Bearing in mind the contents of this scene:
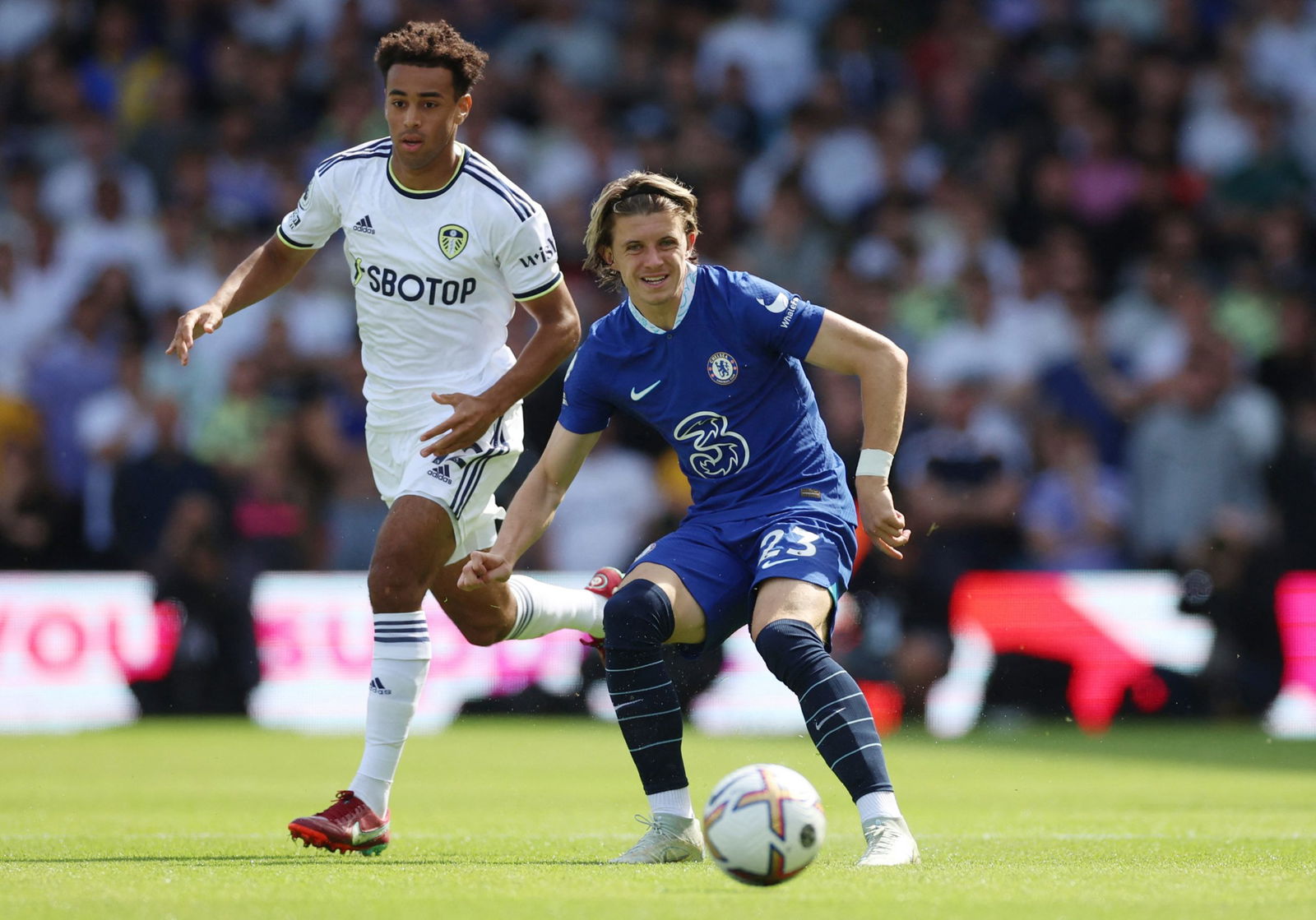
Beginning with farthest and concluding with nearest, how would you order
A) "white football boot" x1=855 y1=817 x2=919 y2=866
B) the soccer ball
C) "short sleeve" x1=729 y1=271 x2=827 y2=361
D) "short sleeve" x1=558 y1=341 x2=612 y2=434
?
"short sleeve" x1=558 y1=341 x2=612 y2=434 < "short sleeve" x1=729 y1=271 x2=827 y2=361 < "white football boot" x1=855 y1=817 x2=919 y2=866 < the soccer ball

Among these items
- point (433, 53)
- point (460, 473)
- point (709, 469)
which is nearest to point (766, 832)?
point (709, 469)

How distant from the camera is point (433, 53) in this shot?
7023mm

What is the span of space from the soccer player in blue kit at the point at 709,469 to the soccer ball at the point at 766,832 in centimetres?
62

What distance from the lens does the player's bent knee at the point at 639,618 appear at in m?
6.22

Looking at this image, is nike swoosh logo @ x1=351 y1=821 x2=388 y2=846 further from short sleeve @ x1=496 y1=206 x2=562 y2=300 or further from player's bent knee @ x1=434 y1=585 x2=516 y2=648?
short sleeve @ x1=496 y1=206 x2=562 y2=300

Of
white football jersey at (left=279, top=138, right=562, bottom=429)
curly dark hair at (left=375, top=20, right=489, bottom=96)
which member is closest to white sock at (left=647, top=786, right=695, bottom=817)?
white football jersey at (left=279, top=138, right=562, bottom=429)

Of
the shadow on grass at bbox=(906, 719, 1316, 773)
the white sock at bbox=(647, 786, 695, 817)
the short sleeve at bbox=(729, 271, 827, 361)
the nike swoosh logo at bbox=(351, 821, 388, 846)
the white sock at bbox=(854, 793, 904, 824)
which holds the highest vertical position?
the short sleeve at bbox=(729, 271, 827, 361)

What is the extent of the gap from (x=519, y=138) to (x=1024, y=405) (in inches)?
209

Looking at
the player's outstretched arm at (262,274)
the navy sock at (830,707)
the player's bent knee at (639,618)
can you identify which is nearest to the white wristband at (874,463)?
the navy sock at (830,707)

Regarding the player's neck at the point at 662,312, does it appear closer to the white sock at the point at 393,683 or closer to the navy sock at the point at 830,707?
the navy sock at the point at 830,707

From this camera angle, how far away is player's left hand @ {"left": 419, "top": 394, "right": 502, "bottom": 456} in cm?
701

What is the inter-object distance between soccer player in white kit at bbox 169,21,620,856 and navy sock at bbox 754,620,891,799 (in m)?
1.64

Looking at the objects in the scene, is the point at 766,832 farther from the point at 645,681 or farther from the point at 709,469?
the point at 709,469

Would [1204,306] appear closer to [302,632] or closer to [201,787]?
[302,632]
